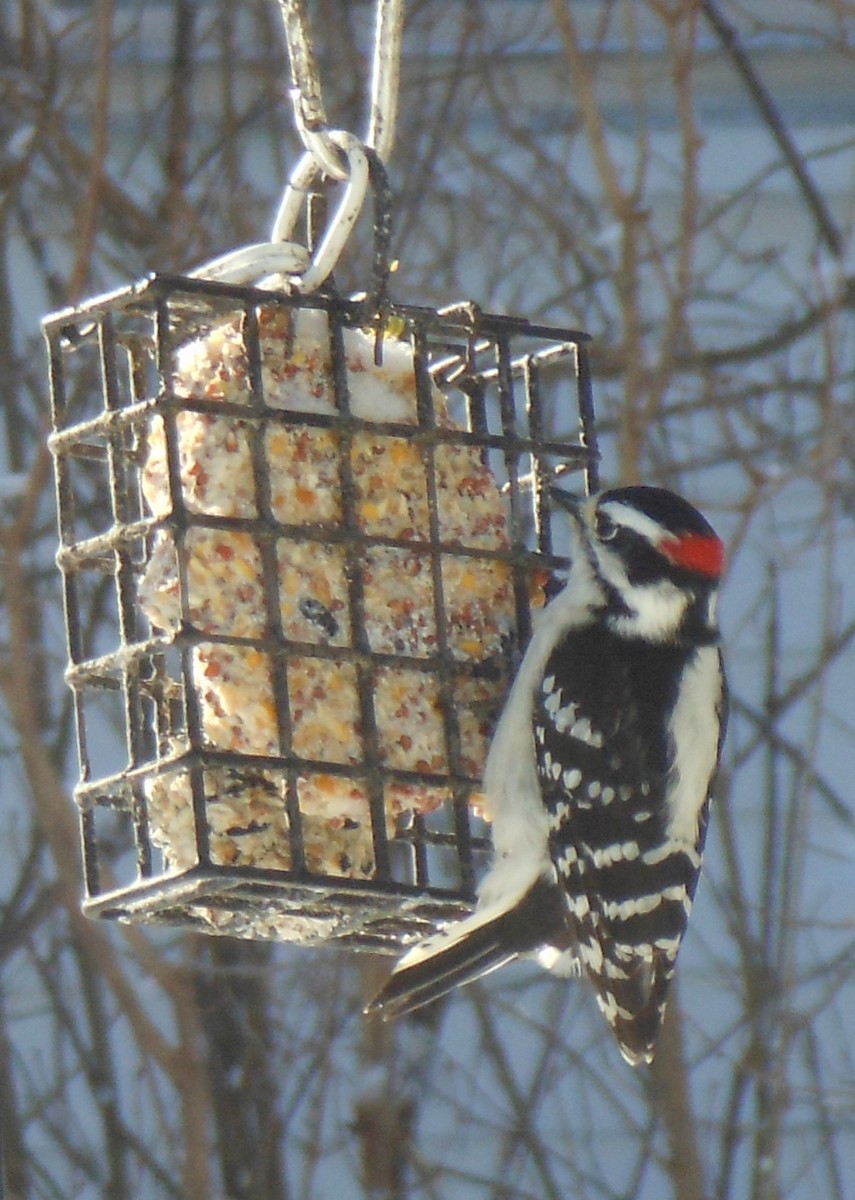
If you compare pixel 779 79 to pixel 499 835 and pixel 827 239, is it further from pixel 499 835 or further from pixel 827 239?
pixel 499 835

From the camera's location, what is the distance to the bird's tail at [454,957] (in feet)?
9.74

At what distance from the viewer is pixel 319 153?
2574 mm

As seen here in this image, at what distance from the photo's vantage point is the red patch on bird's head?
123 inches

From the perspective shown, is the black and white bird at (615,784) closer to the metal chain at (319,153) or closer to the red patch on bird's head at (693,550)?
the red patch on bird's head at (693,550)

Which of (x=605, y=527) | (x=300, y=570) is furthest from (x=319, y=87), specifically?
(x=605, y=527)

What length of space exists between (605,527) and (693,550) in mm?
134

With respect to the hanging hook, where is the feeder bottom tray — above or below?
below

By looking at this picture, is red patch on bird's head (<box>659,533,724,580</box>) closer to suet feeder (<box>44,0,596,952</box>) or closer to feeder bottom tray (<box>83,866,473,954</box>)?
suet feeder (<box>44,0,596,952</box>)

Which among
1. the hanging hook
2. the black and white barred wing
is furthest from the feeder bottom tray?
the hanging hook

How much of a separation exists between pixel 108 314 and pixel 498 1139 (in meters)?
3.56

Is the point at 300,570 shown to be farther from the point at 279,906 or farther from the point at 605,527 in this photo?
the point at 605,527

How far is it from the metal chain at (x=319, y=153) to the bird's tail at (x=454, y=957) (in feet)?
3.02

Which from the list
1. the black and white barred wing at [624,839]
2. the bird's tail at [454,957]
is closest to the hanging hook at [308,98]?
Answer: the black and white barred wing at [624,839]

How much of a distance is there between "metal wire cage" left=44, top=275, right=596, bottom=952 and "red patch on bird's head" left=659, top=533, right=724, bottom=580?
214mm
